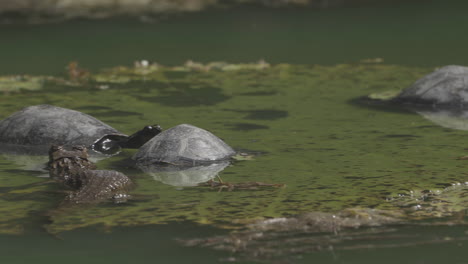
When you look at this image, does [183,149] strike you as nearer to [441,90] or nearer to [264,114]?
[264,114]

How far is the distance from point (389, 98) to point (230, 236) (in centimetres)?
386

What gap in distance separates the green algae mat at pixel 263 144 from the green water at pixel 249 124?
2 centimetres

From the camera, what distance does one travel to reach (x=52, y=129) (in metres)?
5.98

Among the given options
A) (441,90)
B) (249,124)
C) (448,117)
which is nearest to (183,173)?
(249,124)

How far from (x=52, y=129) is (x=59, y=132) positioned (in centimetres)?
7

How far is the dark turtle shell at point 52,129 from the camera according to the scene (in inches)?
231

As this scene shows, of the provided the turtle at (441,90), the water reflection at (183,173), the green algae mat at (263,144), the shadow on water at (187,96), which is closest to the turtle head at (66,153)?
the green algae mat at (263,144)

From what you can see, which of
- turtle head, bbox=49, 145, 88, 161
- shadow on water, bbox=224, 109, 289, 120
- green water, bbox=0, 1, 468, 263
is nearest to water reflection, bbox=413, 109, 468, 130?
green water, bbox=0, 1, 468, 263

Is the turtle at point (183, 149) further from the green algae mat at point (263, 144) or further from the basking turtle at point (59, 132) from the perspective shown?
the basking turtle at point (59, 132)

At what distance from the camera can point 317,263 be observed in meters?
3.37

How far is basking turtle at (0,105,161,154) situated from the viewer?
582 cm

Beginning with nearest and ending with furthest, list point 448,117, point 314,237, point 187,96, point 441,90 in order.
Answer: point 314,237 < point 448,117 < point 441,90 < point 187,96

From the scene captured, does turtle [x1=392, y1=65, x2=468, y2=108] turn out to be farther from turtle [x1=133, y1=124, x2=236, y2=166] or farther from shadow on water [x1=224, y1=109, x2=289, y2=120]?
turtle [x1=133, y1=124, x2=236, y2=166]

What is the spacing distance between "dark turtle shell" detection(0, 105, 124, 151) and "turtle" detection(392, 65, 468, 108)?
2533mm
